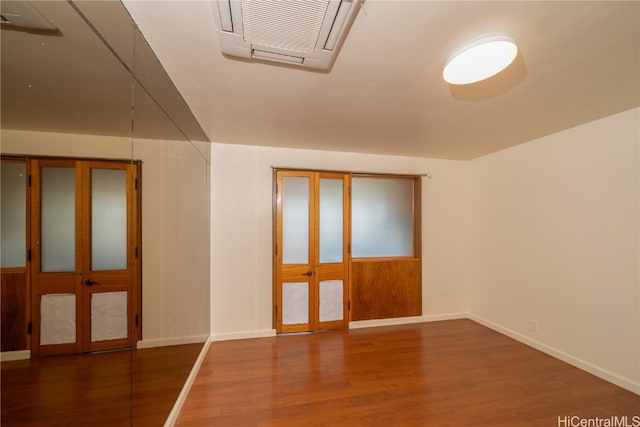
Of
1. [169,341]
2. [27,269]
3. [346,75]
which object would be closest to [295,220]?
[169,341]

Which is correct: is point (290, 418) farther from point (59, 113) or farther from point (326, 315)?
point (59, 113)

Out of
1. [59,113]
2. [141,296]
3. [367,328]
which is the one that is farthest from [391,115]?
[367,328]

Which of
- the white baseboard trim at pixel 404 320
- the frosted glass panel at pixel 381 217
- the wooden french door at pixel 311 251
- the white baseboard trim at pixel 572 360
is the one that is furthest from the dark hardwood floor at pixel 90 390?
the white baseboard trim at pixel 572 360

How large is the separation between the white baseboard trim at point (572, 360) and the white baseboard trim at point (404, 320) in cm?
39

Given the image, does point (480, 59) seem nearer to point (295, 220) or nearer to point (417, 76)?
point (417, 76)

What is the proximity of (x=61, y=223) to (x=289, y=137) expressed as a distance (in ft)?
7.33

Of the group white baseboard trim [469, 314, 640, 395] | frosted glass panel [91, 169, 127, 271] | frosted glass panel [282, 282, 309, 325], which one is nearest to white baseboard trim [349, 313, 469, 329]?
white baseboard trim [469, 314, 640, 395]

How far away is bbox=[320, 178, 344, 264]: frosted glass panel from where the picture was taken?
327 cm

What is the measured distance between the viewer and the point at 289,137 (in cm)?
276

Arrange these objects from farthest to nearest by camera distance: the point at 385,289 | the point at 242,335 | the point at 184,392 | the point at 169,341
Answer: the point at 385,289 < the point at 242,335 < the point at 184,392 < the point at 169,341

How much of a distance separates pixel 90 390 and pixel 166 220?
0.94m

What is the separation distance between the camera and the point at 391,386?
6.91 feet

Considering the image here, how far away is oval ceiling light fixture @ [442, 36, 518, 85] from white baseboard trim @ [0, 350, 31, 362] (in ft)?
7.03

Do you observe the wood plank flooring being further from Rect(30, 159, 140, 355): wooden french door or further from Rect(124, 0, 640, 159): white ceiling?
Rect(124, 0, 640, 159): white ceiling
